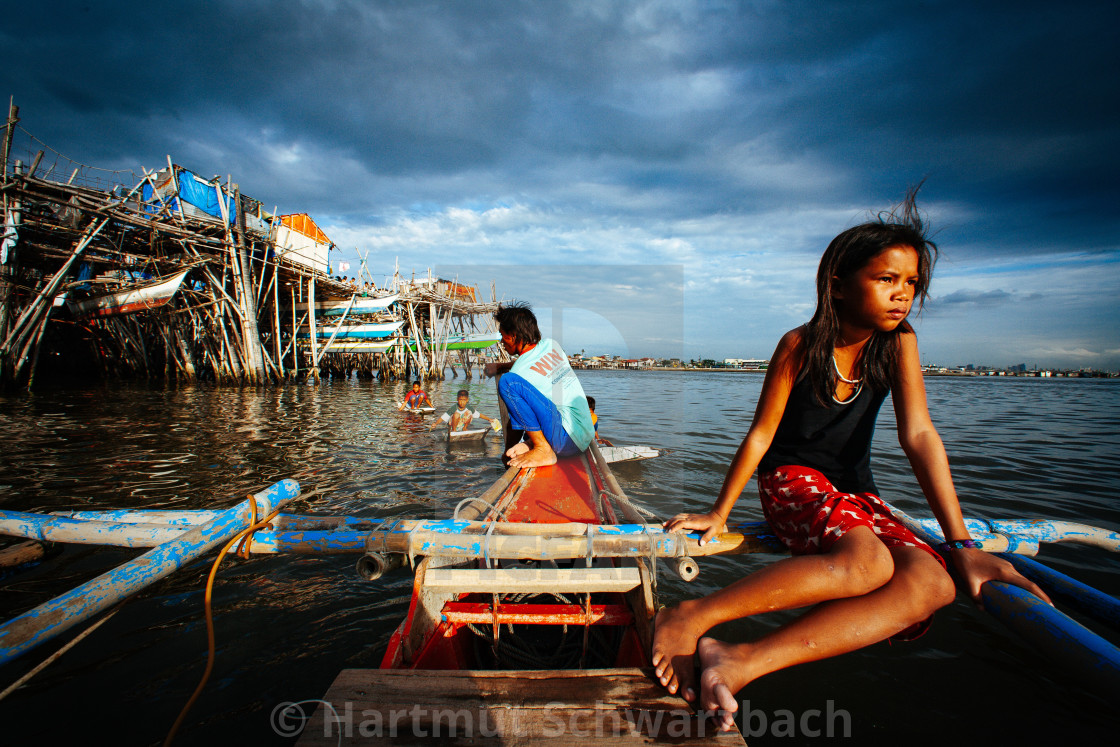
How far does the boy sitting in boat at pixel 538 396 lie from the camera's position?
3605 mm

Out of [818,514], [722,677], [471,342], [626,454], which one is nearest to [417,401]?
[626,454]

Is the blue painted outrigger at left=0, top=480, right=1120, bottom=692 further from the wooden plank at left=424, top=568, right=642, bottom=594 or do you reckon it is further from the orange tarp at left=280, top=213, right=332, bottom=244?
the orange tarp at left=280, top=213, right=332, bottom=244

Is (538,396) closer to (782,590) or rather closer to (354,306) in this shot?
(782,590)

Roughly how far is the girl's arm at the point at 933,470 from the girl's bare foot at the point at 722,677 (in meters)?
0.87

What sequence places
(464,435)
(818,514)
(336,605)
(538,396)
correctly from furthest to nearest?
(464,435), (538,396), (336,605), (818,514)

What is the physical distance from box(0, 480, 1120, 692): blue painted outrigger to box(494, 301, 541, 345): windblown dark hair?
7.13ft

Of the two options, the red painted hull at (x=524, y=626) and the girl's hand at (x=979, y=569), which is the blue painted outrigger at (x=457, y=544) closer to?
the girl's hand at (x=979, y=569)

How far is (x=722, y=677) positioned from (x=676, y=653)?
17 cm

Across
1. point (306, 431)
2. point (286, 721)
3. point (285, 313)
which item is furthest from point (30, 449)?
point (285, 313)

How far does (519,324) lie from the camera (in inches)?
155

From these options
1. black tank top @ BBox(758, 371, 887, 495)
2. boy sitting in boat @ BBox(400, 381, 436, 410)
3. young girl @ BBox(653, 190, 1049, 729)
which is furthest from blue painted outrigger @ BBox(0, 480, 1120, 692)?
boy sitting in boat @ BBox(400, 381, 436, 410)

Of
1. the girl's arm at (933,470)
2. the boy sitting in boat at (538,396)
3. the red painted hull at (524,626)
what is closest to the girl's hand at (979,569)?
the girl's arm at (933,470)

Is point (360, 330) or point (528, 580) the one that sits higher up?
point (360, 330)

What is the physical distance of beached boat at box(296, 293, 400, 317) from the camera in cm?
2072
